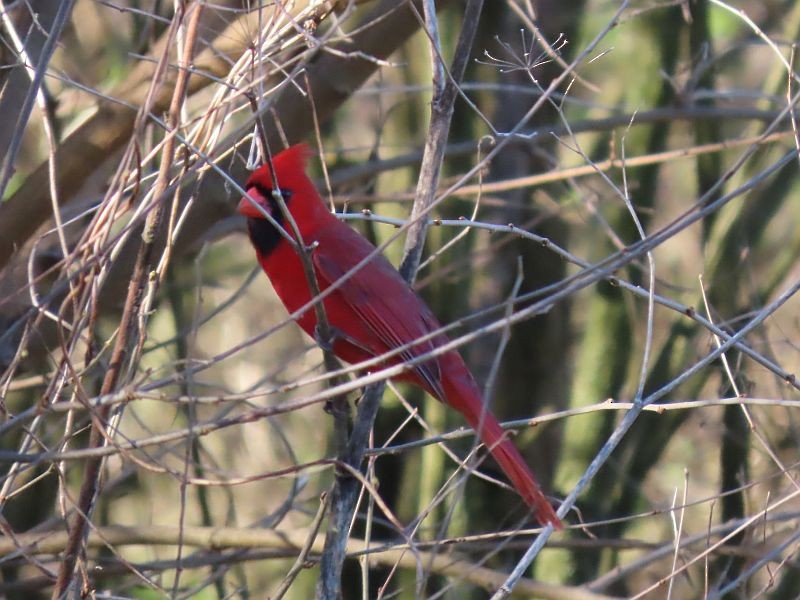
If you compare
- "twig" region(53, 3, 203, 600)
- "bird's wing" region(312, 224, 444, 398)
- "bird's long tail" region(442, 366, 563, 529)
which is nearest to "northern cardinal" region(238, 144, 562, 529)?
"bird's wing" region(312, 224, 444, 398)

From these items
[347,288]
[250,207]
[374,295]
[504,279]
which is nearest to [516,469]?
[374,295]

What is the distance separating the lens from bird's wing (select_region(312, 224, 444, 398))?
3.24 m

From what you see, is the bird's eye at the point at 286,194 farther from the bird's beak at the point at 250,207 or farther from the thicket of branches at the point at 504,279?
the thicket of branches at the point at 504,279

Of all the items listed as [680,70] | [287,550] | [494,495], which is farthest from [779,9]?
[287,550]

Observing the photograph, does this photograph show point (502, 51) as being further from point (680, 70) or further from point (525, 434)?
point (525, 434)

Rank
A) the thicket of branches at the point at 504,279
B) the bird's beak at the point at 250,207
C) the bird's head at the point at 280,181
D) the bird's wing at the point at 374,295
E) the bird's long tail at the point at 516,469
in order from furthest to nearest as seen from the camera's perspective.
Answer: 1. the thicket of branches at the point at 504,279
2. the bird's wing at the point at 374,295
3. the bird's head at the point at 280,181
4. the bird's beak at the point at 250,207
5. the bird's long tail at the point at 516,469

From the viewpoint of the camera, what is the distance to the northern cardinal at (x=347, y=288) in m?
3.12

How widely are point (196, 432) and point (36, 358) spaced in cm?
211

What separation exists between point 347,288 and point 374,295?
12 cm

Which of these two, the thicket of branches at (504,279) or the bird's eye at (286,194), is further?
the thicket of branches at (504,279)

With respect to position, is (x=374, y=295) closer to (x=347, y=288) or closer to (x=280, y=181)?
(x=347, y=288)

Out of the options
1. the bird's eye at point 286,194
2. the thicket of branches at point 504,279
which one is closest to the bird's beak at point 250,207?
A: the bird's eye at point 286,194

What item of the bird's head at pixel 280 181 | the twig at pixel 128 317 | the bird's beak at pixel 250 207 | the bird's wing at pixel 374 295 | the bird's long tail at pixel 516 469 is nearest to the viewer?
the twig at pixel 128 317

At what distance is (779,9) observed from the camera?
5.23 meters
